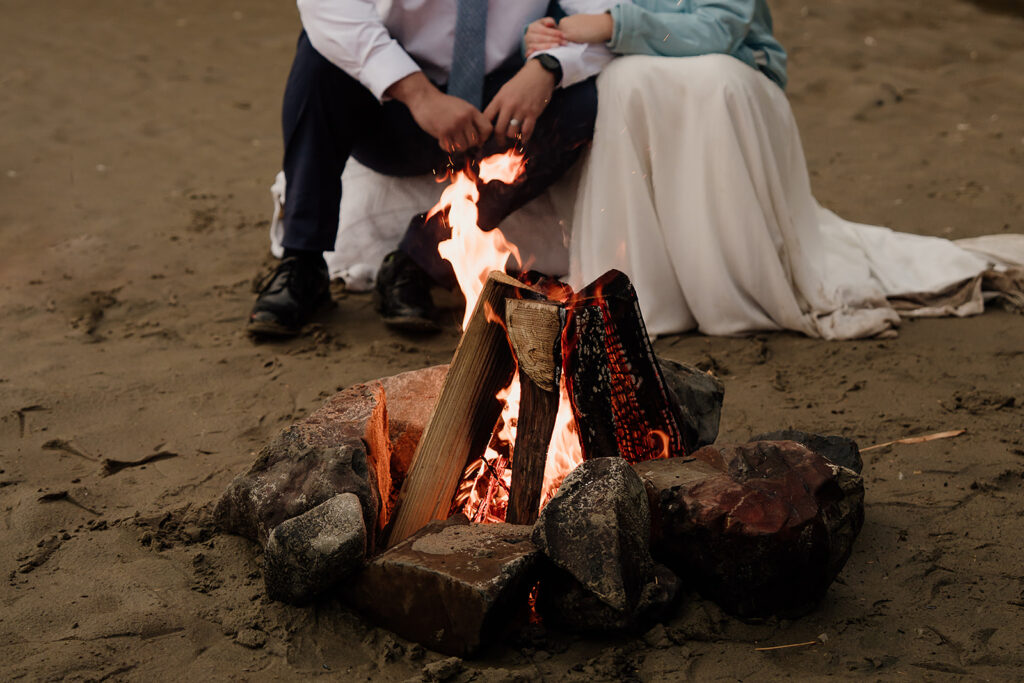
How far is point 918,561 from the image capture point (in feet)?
7.02

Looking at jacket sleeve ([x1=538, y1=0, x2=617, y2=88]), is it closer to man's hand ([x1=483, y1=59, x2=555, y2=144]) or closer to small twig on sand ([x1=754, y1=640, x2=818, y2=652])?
man's hand ([x1=483, y1=59, x2=555, y2=144])

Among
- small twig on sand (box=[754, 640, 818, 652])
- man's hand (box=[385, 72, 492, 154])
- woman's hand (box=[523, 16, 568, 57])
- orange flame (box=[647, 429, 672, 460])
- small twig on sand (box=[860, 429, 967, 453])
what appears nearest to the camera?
small twig on sand (box=[754, 640, 818, 652])

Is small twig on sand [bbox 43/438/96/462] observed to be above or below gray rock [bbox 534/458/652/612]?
below

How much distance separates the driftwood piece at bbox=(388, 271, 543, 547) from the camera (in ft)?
7.07

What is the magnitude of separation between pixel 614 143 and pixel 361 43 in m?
0.94

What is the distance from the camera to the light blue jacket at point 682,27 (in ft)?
10.9

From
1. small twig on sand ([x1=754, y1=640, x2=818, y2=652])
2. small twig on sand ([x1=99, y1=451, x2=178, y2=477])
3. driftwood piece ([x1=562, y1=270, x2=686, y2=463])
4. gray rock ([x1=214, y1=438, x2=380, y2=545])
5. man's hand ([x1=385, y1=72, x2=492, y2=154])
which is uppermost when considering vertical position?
man's hand ([x1=385, y1=72, x2=492, y2=154])

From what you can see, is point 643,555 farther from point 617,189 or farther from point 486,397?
point 617,189

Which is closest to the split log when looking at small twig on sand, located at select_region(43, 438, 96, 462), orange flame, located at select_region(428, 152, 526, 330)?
orange flame, located at select_region(428, 152, 526, 330)

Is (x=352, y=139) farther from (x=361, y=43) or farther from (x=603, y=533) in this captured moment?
(x=603, y=533)

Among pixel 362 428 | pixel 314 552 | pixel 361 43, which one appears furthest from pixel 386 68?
pixel 314 552

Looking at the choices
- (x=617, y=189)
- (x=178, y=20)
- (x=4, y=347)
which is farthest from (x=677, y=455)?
(x=178, y=20)

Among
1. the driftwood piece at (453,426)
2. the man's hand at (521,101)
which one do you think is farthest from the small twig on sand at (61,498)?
the man's hand at (521,101)

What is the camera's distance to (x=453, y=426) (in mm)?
2182
